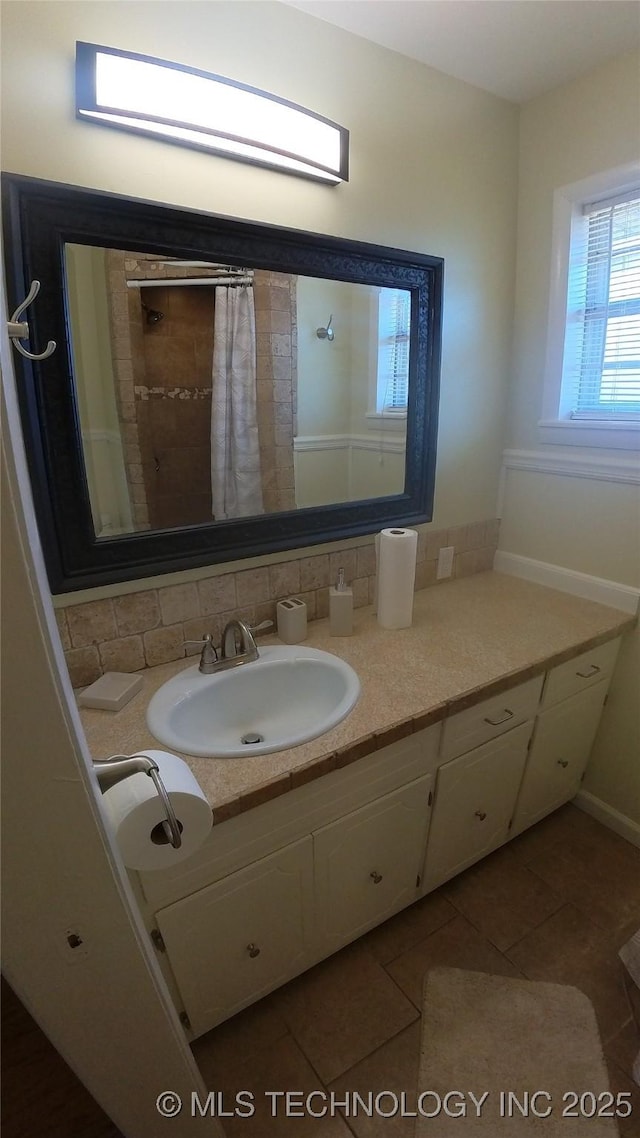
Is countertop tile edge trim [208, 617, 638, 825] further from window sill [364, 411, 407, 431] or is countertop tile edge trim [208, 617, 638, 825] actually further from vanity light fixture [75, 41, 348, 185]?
vanity light fixture [75, 41, 348, 185]

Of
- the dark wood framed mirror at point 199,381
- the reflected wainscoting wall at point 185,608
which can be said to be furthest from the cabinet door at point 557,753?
the dark wood framed mirror at point 199,381

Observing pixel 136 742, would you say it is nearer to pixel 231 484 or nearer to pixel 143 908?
pixel 143 908

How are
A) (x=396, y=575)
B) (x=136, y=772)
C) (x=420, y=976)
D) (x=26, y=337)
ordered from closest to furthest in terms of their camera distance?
(x=136, y=772)
(x=26, y=337)
(x=420, y=976)
(x=396, y=575)

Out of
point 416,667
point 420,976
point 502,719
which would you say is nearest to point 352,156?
point 416,667

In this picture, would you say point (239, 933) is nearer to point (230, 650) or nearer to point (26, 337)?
point (230, 650)

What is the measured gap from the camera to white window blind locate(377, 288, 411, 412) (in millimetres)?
1489

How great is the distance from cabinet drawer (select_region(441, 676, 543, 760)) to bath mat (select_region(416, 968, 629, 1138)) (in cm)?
64

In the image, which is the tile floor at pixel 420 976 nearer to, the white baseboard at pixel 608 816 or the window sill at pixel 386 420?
the white baseboard at pixel 608 816

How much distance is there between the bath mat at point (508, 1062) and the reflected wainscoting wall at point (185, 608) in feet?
3.61

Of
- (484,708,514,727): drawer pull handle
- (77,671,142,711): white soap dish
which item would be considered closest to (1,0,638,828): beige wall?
(484,708,514,727): drawer pull handle

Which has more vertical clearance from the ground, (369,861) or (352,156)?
(352,156)

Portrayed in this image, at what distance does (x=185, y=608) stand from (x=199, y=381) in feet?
1.90

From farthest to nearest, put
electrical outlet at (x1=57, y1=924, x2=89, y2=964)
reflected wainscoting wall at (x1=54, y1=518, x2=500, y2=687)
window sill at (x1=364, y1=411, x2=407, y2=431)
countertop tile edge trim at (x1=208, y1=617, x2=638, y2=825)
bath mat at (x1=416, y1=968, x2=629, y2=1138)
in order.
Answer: window sill at (x1=364, y1=411, x2=407, y2=431) → reflected wainscoting wall at (x1=54, y1=518, x2=500, y2=687) → bath mat at (x1=416, y1=968, x2=629, y2=1138) → countertop tile edge trim at (x1=208, y1=617, x2=638, y2=825) → electrical outlet at (x1=57, y1=924, x2=89, y2=964)

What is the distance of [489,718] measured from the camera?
1.34 metres
